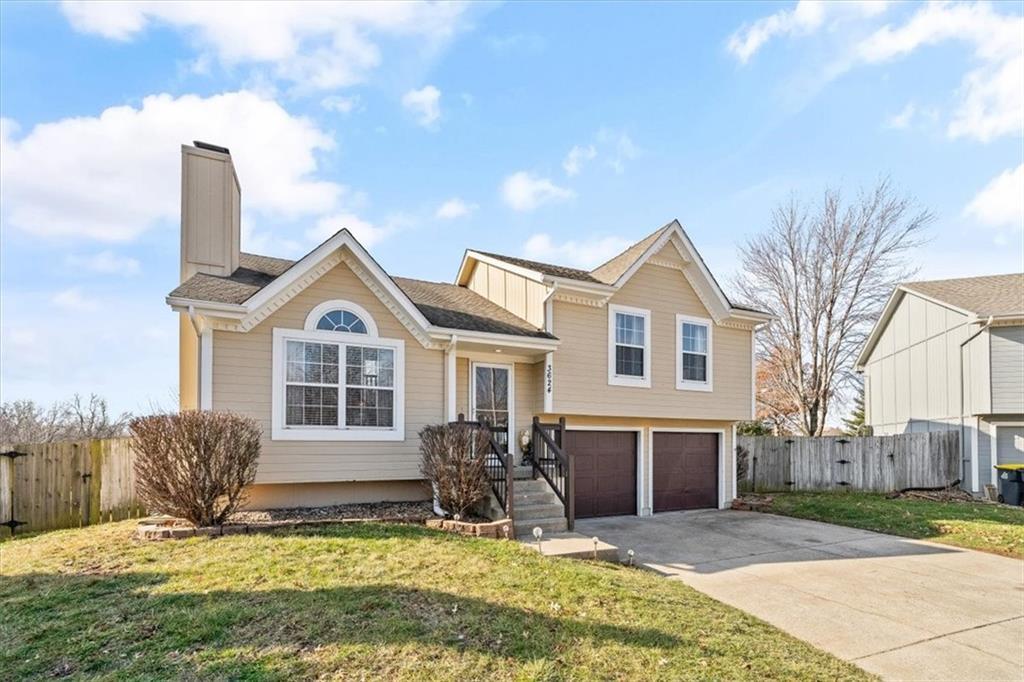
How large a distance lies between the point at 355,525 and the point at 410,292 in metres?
5.86

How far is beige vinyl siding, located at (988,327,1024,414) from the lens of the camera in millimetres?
17203

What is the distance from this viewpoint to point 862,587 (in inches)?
298

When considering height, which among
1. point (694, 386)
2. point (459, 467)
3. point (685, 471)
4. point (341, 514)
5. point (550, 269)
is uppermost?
point (550, 269)

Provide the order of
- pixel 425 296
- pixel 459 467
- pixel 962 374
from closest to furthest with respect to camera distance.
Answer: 1. pixel 459 467
2. pixel 425 296
3. pixel 962 374

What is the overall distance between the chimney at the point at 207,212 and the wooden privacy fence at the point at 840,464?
583 inches

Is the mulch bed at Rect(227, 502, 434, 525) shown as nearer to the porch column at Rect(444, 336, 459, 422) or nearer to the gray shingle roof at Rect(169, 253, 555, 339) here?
the porch column at Rect(444, 336, 459, 422)

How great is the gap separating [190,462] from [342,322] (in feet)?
11.3

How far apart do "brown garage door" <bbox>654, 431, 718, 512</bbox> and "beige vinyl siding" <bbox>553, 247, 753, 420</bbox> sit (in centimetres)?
80

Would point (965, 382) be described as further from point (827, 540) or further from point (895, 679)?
point (895, 679)

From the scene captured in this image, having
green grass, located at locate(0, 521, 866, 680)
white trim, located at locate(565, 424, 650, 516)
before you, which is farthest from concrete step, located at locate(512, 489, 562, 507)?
white trim, located at locate(565, 424, 650, 516)

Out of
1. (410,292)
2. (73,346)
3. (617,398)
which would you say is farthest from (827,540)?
(73,346)

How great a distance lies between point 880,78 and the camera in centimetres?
1284

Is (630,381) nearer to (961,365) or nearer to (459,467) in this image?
(459,467)

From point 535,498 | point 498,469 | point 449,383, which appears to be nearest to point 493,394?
point 449,383
